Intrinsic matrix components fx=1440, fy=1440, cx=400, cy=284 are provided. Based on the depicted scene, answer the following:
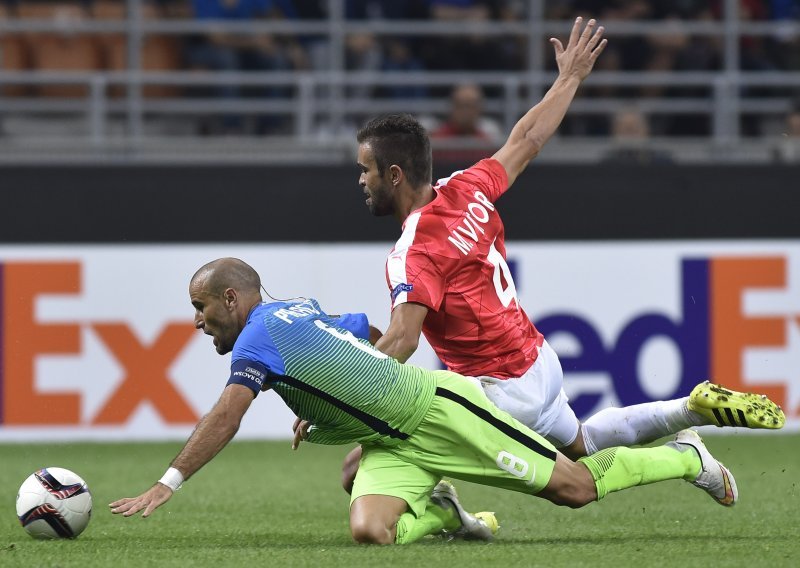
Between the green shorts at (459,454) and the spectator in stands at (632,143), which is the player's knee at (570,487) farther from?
the spectator in stands at (632,143)

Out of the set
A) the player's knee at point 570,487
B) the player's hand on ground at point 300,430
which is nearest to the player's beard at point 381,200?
the player's hand on ground at point 300,430

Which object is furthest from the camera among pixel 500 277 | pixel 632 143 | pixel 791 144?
pixel 791 144

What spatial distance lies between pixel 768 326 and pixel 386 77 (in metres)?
4.04

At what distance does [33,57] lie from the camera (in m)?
13.4

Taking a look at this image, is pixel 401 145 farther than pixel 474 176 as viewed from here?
No

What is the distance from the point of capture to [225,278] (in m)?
6.27

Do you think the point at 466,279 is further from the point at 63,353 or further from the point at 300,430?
the point at 63,353

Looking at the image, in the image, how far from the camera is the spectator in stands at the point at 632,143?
12531 millimetres

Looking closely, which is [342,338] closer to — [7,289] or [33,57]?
[7,289]

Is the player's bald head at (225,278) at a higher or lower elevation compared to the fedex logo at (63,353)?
higher

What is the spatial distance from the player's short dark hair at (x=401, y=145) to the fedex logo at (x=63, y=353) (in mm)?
4772

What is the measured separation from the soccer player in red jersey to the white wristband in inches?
29.4

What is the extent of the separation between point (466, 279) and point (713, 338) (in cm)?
509

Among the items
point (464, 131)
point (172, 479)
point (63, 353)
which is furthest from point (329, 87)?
point (172, 479)
